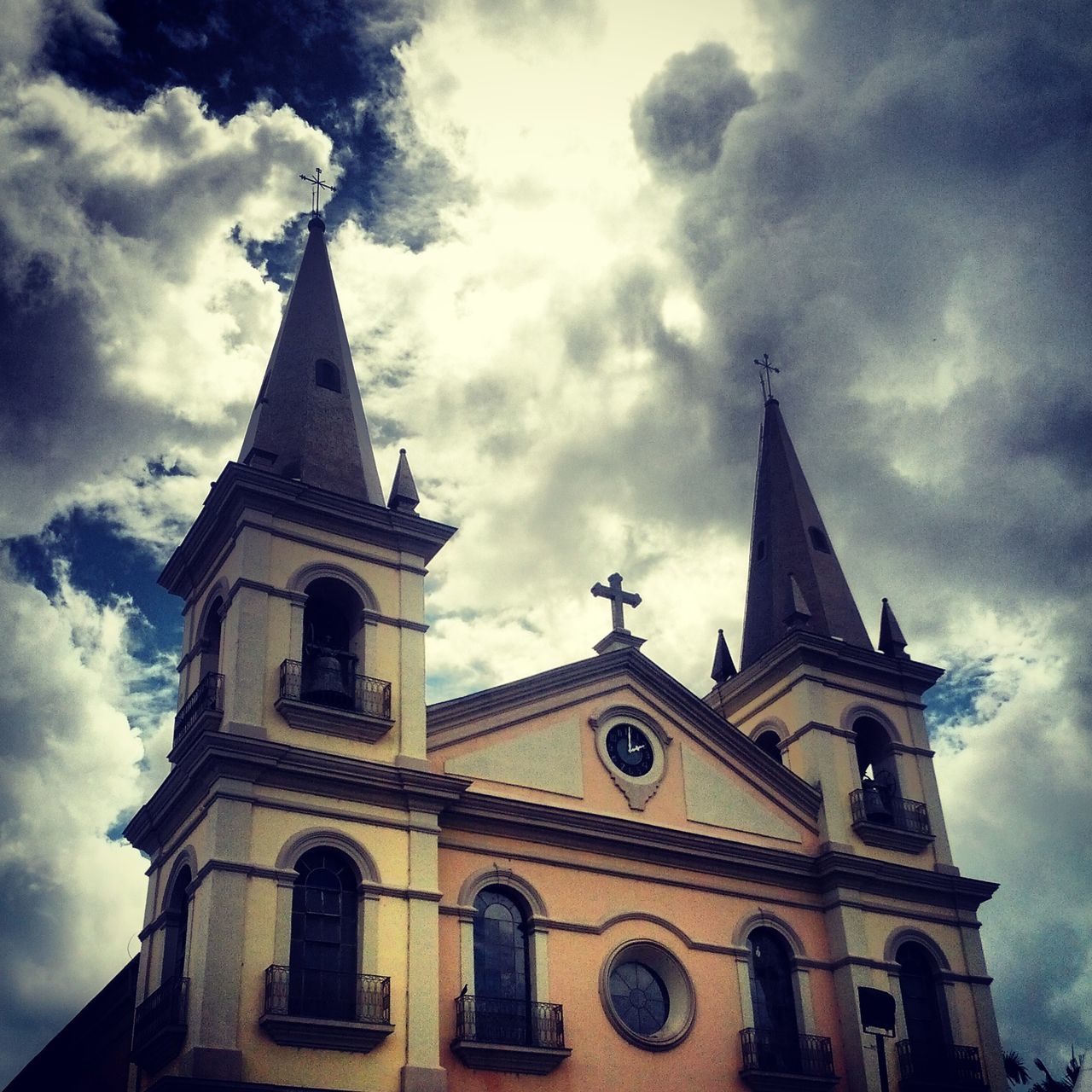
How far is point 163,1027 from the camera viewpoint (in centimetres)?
1703

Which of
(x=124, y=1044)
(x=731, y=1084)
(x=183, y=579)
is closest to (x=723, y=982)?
(x=731, y=1084)

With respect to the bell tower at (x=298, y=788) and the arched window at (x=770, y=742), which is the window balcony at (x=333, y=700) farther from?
the arched window at (x=770, y=742)

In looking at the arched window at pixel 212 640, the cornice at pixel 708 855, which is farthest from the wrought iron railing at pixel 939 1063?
the arched window at pixel 212 640

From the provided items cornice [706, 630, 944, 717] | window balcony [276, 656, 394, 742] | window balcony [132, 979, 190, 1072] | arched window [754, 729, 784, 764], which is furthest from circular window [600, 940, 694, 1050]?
cornice [706, 630, 944, 717]

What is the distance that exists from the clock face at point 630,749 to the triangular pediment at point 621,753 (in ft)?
0.07

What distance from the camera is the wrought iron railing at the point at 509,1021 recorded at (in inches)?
741

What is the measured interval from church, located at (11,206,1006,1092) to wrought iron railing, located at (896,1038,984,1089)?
6cm

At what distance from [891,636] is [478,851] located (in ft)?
37.0

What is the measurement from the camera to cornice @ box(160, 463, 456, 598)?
21.3 metres

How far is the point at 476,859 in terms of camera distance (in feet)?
67.1

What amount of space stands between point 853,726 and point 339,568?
1096cm

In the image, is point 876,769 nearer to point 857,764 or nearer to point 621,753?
point 857,764

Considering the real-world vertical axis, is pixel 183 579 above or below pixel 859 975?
above

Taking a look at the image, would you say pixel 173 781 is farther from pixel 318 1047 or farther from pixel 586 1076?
pixel 586 1076
